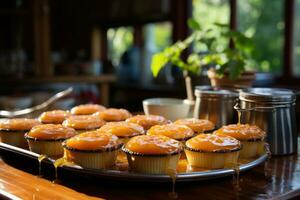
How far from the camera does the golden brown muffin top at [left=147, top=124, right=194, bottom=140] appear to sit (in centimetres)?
124

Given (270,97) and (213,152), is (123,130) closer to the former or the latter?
(213,152)

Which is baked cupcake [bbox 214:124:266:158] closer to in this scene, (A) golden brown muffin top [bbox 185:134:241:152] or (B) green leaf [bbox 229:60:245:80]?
(A) golden brown muffin top [bbox 185:134:241:152]

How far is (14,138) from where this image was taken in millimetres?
1348

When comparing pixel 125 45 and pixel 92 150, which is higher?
pixel 125 45

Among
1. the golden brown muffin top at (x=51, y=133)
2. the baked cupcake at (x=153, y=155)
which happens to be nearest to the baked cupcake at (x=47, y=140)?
the golden brown muffin top at (x=51, y=133)

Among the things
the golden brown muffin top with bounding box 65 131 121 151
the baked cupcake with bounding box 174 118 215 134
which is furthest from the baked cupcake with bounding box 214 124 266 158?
the golden brown muffin top with bounding box 65 131 121 151

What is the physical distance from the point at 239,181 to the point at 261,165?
0.59 ft

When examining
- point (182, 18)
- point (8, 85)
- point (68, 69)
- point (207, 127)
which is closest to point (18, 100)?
point (8, 85)

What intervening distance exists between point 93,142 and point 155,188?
8.2 inches

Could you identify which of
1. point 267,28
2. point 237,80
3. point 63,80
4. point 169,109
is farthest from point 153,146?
point 63,80

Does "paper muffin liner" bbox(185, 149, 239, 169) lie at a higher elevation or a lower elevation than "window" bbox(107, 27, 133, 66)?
lower

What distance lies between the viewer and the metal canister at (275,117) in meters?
1.32

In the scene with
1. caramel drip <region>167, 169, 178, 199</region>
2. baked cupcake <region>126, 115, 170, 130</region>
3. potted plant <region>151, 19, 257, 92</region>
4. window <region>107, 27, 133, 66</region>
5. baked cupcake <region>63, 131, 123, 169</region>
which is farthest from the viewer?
→ window <region>107, 27, 133, 66</region>

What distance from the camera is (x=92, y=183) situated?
1.04 metres
